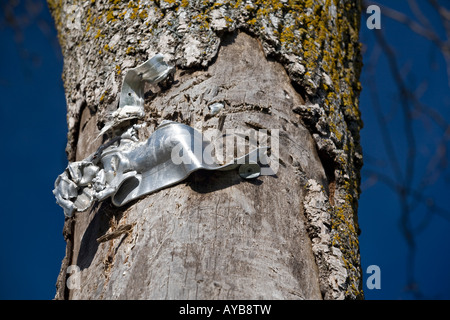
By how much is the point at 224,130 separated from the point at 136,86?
29 cm

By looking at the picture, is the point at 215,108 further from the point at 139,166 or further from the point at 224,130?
the point at 139,166

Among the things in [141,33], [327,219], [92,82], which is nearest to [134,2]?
[141,33]

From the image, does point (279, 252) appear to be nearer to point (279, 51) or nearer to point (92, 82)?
point (279, 51)

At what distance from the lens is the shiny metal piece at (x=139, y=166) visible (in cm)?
152

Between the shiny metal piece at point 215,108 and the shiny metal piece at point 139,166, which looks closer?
the shiny metal piece at point 139,166

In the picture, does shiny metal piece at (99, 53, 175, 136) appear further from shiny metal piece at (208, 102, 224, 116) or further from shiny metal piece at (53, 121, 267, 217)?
shiny metal piece at (208, 102, 224, 116)

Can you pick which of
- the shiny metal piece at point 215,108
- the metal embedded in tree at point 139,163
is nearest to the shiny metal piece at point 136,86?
the metal embedded in tree at point 139,163

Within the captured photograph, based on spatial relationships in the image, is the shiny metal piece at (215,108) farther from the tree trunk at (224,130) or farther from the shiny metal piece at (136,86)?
the shiny metal piece at (136,86)

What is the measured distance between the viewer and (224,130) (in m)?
1.63

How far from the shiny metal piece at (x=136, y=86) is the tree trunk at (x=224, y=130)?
33mm

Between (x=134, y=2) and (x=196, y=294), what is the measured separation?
38.0 inches

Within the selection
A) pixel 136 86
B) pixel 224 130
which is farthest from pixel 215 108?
pixel 136 86

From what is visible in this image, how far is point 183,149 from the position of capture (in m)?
1.52

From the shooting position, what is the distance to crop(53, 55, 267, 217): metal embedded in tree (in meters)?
1.52
